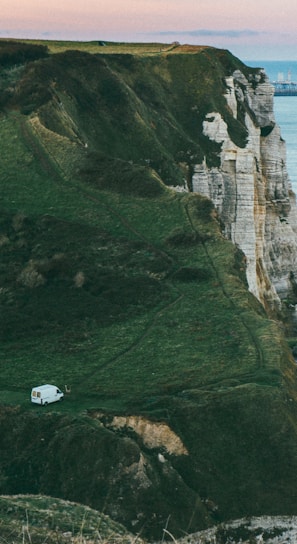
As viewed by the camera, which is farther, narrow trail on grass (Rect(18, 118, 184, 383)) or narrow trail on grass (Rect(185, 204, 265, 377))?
narrow trail on grass (Rect(18, 118, 184, 383))

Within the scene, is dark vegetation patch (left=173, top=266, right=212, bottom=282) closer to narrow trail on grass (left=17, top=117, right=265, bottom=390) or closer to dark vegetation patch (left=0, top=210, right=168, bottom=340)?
narrow trail on grass (left=17, top=117, right=265, bottom=390)

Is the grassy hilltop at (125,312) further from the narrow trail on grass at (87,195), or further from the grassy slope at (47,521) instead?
the grassy slope at (47,521)

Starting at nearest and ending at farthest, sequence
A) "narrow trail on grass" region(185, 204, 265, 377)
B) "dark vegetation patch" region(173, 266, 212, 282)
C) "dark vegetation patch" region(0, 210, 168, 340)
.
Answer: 1. "narrow trail on grass" region(185, 204, 265, 377)
2. "dark vegetation patch" region(0, 210, 168, 340)
3. "dark vegetation patch" region(173, 266, 212, 282)

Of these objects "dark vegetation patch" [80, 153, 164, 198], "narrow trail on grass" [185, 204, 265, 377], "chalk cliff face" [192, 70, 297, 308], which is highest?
"dark vegetation patch" [80, 153, 164, 198]

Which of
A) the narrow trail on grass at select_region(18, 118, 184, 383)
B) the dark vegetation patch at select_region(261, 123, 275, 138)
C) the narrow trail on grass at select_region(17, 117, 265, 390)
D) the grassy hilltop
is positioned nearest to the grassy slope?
the grassy hilltop

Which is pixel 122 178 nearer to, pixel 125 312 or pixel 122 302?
pixel 122 302

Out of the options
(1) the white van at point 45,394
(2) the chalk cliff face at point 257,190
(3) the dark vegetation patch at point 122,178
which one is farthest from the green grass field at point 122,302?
(2) the chalk cliff face at point 257,190

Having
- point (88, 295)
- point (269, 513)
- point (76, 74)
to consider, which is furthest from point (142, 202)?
point (269, 513)

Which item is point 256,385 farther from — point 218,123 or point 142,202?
point 218,123
